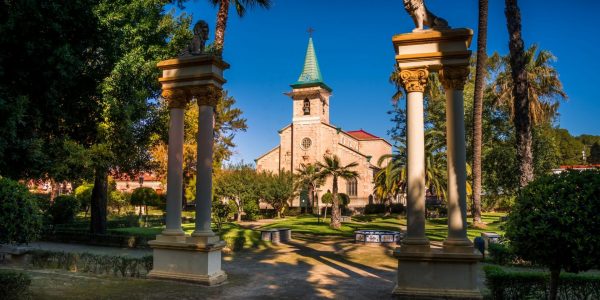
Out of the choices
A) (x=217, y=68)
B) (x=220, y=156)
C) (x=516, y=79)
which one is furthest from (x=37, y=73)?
(x=220, y=156)

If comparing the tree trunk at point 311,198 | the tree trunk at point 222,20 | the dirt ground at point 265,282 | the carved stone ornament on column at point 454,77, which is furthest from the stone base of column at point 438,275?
the tree trunk at point 311,198

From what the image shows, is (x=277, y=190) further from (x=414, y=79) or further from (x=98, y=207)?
(x=414, y=79)

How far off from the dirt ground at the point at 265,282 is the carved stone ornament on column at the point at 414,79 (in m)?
4.78

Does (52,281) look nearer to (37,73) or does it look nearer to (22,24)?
(37,73)

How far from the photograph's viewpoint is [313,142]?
59.4 meters

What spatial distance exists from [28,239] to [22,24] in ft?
22.0

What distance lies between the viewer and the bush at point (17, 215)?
7641 millimetres

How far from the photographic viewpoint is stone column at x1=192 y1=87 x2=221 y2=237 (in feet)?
38.0

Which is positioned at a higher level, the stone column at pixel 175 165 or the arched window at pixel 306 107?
the arched window at pixel 306 107

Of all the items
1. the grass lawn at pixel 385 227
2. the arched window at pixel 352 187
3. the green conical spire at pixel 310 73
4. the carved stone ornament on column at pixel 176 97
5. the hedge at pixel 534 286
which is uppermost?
the green conical spire at pixel 310 73

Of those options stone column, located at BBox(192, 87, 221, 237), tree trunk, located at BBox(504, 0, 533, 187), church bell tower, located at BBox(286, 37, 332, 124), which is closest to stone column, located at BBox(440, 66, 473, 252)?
stone column, located at BBox(192, 87, 221, 237)

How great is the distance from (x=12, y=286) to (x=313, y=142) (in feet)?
170

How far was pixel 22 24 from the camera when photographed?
11.8 m

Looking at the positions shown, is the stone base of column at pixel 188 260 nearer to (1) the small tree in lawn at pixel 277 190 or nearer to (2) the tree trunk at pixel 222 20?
(2) the tree trunk at pixel 222 20
